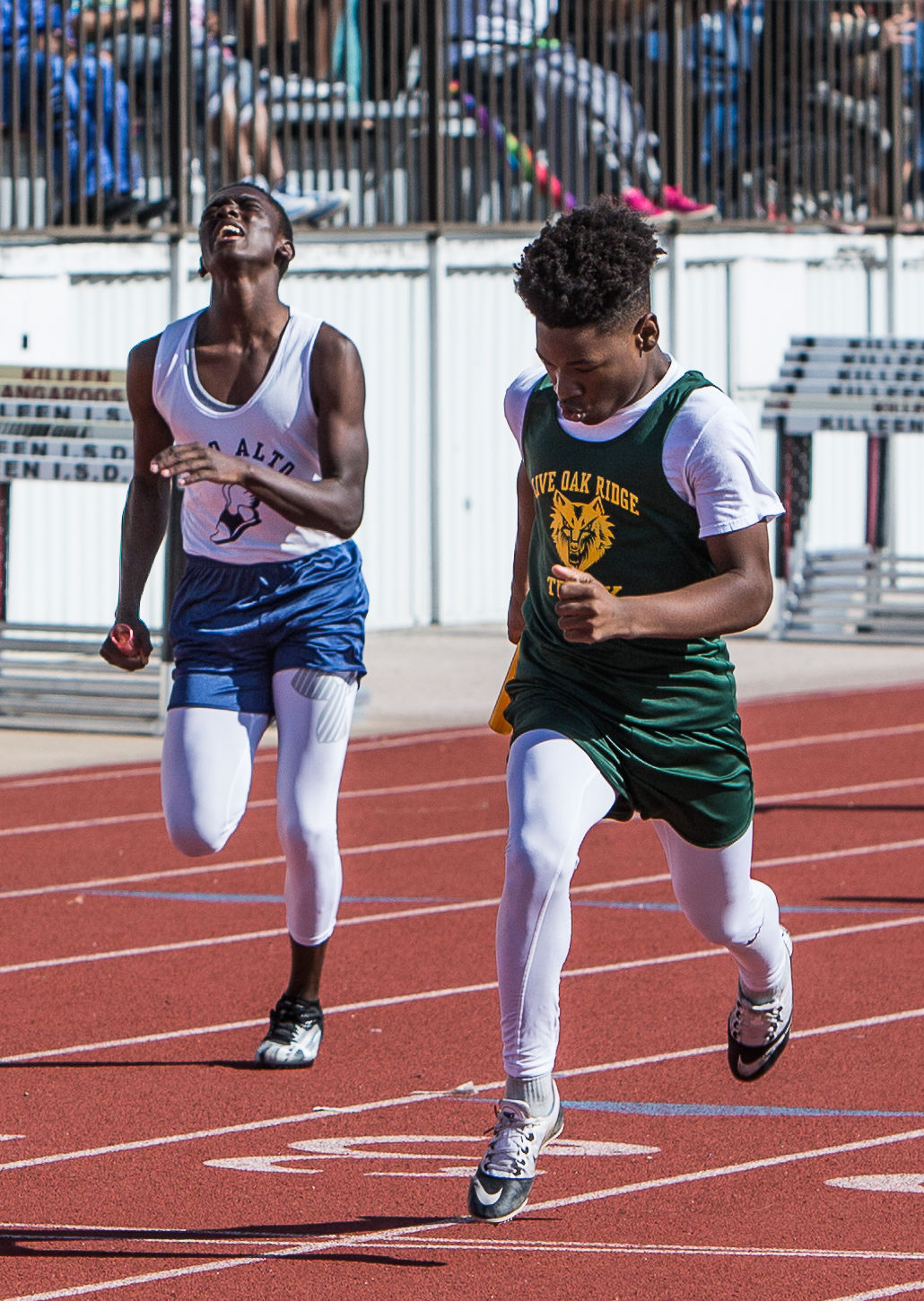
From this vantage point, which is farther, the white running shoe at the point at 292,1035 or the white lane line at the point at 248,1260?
the white running shoe at the point at 292,1035

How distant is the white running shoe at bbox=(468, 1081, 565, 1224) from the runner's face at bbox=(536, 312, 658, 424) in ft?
4.40

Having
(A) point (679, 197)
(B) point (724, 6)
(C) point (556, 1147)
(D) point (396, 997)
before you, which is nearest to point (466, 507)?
(A) point (679, 197)

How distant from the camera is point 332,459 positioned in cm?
586

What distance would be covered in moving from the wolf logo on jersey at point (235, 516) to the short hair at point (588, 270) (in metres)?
1.48

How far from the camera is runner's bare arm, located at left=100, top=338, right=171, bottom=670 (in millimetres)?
6047

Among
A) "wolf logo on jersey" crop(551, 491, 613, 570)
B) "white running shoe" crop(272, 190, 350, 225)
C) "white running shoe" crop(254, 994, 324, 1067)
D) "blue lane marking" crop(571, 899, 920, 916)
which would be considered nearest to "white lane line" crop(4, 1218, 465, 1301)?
"wolf logo on jersey" crop(551, 491, 613, 570)

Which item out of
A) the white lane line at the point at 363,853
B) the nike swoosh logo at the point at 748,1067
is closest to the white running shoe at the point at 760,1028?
the nike swoosh logo at the point at 748,1067

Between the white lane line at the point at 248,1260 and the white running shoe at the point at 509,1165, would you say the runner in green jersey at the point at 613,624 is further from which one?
the white lane line at the point at 248,1260

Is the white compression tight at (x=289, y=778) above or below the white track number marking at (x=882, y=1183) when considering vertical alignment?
above

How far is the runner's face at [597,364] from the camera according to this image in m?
4.55

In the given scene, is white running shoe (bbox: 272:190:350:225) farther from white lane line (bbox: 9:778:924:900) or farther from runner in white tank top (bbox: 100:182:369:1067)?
runner in white tank top (bbox: 100:182:369:1067)

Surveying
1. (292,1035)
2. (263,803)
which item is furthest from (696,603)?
(263,803)

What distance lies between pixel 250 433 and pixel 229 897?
9.89 feet

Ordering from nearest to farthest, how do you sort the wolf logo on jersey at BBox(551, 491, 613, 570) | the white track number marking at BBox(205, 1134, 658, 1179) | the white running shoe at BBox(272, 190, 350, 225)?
the wolf logo on jersey at BBox(551, 491, 613, 570) < the white track number marking at BBox(205, 1134, 658, 1179) < the white running shoe at BBox(272, 190, 350, 225)
